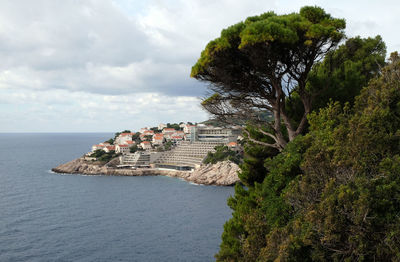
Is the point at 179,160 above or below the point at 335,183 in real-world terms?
below

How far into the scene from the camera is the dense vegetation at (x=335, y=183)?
544 cm

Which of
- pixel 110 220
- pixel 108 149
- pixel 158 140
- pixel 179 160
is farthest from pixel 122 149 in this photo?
pixel 110 220

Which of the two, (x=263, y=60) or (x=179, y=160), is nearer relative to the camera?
(x=263, y=60)

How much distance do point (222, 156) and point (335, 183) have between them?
2220 inches

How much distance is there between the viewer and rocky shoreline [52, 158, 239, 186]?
54781mm

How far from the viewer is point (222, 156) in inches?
2462

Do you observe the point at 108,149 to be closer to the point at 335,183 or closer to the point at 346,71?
the point at 346,71

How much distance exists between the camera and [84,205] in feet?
132

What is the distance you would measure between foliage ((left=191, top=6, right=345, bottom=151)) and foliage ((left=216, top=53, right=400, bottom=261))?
5.63 feet

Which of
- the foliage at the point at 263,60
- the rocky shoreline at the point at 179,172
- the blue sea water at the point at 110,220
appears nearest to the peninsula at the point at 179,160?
the rocky shoreline at the point at 179,172

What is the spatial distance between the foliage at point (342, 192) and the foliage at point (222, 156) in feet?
172

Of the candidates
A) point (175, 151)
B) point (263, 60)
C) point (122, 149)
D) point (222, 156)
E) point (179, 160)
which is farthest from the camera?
point (122, 149)

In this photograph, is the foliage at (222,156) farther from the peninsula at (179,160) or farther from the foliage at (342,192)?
the foliage at (342,192)

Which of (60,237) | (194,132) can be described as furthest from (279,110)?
(194,132)
